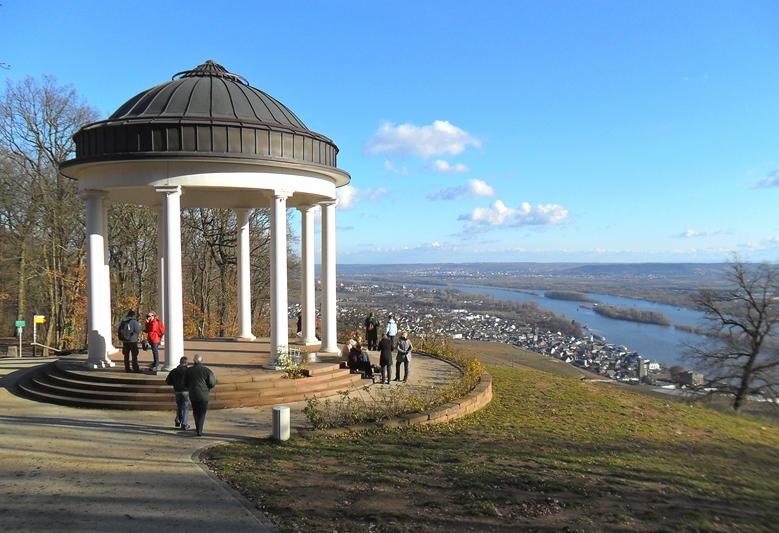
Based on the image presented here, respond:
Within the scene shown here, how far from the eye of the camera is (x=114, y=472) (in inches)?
304

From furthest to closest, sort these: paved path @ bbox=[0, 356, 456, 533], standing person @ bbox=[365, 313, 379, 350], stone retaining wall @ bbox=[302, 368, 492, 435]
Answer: standing person @ bbox=[365, 313, 379, 350]
stone retaining wall @ bbox=[302, 368, 492, 435]
paved path @ bbox=[0, 356, 456, 533]

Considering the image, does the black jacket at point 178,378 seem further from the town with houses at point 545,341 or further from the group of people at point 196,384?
the town with houses at point 545,341

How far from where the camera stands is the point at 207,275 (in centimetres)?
3462

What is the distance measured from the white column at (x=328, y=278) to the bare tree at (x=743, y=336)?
19302 mm

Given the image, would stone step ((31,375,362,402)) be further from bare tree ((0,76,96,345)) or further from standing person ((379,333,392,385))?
bare tree ((0,76,96,345))

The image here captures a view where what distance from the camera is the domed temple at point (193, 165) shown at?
41.4ft

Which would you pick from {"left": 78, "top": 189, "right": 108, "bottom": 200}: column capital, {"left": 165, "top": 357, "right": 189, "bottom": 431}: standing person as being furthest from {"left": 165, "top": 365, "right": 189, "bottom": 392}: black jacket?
{"left": 78, "top": 189, "right": 108, "bottom": 200}: column capital

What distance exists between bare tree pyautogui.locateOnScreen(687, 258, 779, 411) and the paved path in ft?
74.2

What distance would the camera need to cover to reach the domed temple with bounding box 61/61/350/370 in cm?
1261

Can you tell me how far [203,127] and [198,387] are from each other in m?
6.24

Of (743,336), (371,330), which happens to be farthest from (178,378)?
(743,336)

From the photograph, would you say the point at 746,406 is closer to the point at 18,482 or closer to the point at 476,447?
the point at 476,447

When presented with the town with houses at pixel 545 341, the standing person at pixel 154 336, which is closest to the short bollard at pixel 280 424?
the standing person at pixel 154 336

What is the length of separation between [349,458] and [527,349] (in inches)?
1876
